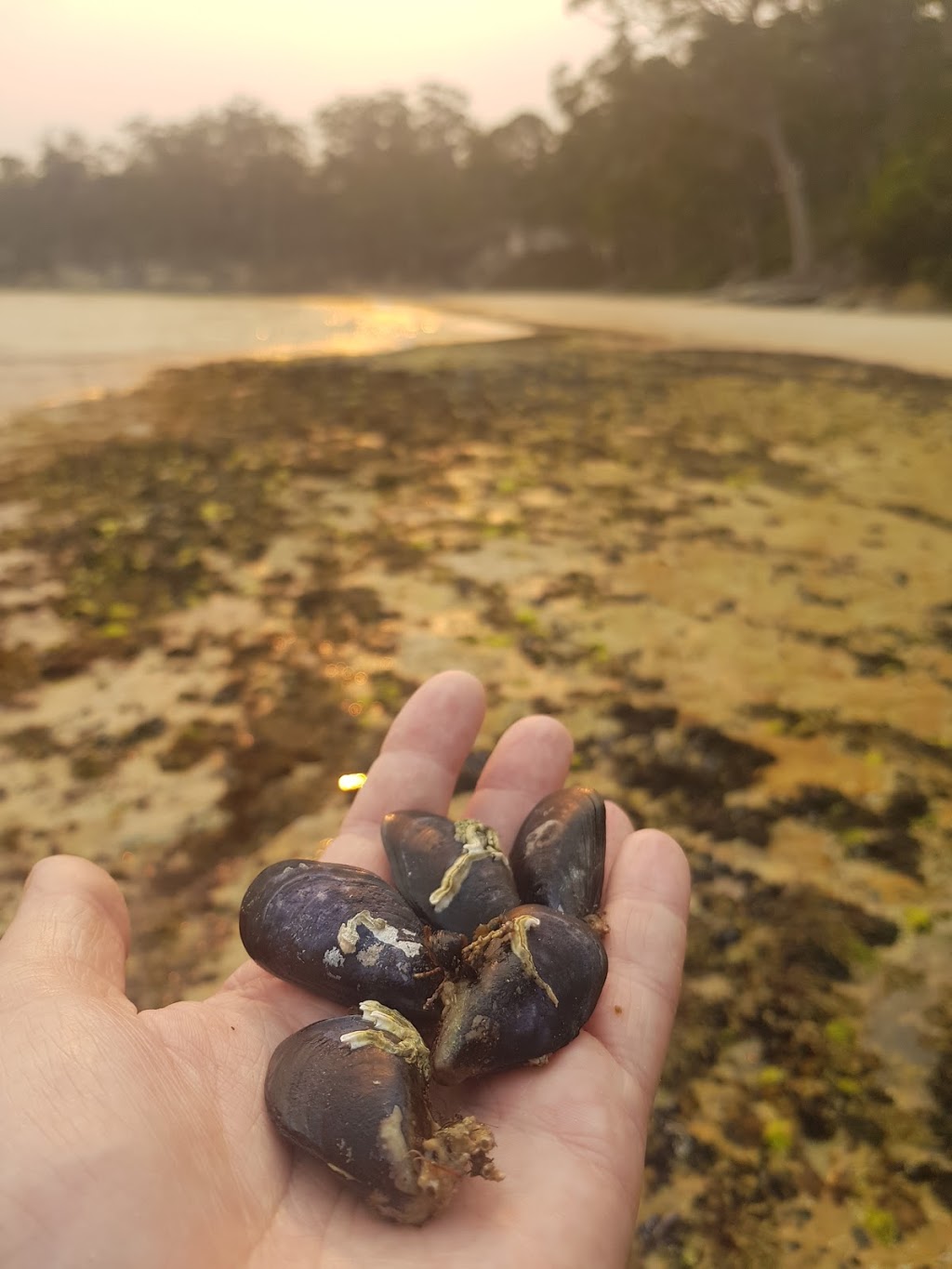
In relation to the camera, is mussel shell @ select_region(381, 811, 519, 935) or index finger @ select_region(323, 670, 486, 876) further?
index finger @ select_region(323, 670, 486, 876)

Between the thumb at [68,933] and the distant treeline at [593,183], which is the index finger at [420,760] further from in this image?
the distant treeline at [593,183]

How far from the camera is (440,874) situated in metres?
2.32

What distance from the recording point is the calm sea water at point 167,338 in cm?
1708

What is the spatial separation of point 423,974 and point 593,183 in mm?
62672

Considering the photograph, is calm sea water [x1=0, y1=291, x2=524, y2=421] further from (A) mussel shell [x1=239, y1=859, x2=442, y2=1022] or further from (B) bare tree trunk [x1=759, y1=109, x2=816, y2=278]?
(B) bare tree trunk [x1=759, y1=109, x2=816, y2=278]

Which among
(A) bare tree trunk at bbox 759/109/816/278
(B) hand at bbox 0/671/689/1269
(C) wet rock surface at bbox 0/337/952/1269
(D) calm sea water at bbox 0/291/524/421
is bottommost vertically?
(C) wet rock surface at bbox 0/337/952/1269

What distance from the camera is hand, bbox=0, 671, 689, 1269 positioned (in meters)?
1.52

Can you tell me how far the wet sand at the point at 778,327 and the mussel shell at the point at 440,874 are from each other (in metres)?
15.7

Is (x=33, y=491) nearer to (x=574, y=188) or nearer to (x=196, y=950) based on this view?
(x=196, y=950)

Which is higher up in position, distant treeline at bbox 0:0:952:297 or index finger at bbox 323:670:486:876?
distant treeline at bbox 0:0:952:297

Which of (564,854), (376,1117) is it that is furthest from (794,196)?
(376,1117)

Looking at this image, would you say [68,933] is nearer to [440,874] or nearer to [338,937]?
[338,937]

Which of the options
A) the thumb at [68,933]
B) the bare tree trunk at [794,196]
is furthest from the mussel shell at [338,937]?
the bare tree trunk at [794,196]

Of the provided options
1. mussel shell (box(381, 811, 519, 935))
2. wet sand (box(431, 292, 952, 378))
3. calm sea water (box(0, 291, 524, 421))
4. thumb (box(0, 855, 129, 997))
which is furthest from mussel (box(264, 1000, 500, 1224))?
wet sand (box(431, 292, 952, 378))
